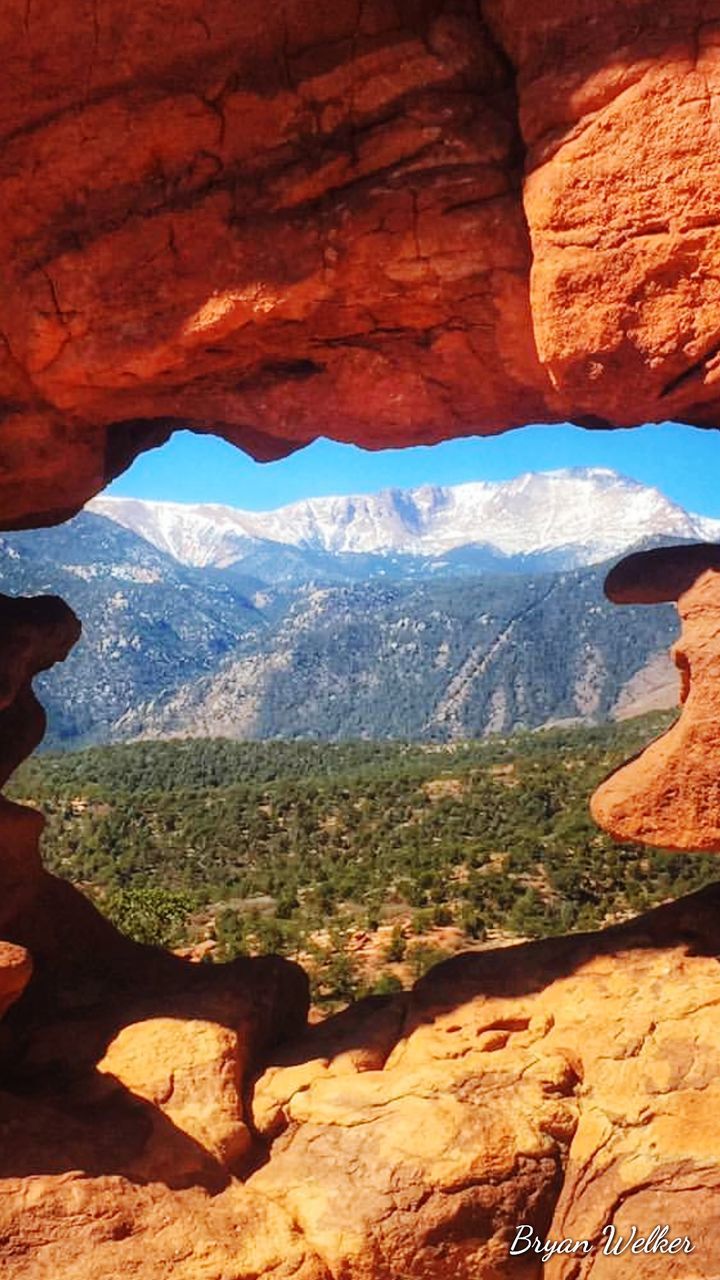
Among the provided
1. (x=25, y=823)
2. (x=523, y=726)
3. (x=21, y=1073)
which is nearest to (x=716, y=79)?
(x=25, y=823)

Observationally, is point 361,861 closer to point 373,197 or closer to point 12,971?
point 12,971

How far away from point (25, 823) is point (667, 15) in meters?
11.9

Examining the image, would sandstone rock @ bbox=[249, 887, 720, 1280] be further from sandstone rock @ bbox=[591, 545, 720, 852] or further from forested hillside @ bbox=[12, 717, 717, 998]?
forested hillside @ bbox=[12, 717, 717, 998]

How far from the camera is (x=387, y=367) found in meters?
11.5

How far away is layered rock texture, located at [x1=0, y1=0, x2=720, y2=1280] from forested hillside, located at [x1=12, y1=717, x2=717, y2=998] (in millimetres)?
13990

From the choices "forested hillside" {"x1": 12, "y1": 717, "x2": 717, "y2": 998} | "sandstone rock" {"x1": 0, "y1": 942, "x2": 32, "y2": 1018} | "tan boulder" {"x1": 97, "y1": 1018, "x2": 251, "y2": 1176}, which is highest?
"sandstone rock" {"x1": 0, "y1": 942, "x2": 32, "y2": 1018}

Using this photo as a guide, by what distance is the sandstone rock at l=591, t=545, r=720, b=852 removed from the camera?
1030 centimetres

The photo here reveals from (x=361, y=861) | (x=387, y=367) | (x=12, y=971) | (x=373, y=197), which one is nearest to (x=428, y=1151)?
(x=12, y=971)

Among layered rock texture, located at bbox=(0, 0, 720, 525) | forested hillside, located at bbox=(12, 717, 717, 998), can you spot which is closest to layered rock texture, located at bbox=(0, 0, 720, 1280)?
layered rock texture, located at bbox=(0, 0, 720, 525)

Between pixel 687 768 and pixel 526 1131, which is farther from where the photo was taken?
pixel 687 768

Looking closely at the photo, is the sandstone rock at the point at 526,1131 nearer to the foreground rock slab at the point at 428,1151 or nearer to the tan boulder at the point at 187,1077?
the foreground rock slab at the point at 428,1151

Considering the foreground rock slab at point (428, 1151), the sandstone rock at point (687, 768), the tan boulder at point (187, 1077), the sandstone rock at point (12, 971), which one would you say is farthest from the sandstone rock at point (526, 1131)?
the sandstone rock at point (12, 971)

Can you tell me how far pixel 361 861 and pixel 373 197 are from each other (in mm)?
37781

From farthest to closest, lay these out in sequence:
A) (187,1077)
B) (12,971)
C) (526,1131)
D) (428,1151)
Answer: (187,1077) < (12,971) < (526,1131) < (428,1151)
